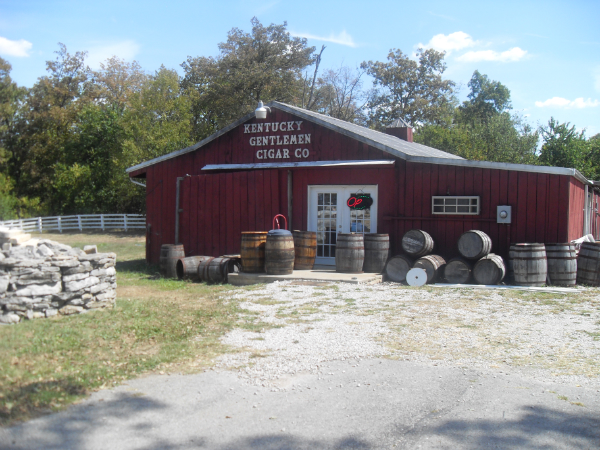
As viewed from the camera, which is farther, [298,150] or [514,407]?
[298,150]

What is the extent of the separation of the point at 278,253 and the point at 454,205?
13.1 feet

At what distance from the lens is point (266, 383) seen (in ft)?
16.6

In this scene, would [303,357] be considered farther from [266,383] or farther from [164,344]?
[164,344]

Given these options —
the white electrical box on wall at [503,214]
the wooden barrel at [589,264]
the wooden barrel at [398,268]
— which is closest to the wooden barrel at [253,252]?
the wooden barrel at [398,268]

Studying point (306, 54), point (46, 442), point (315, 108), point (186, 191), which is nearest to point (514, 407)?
point (46, 442)

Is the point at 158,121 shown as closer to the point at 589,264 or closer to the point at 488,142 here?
the point at 488,142

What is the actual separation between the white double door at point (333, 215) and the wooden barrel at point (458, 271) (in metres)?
2.32

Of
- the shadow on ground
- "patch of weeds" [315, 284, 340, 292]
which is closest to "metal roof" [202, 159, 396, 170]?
"patch of weeds" [315, 284, 340, 292]

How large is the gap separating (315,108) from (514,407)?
3628cm

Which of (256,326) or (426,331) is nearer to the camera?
(426,331)

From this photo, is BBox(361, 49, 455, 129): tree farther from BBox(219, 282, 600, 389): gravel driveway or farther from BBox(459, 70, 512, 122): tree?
BBox(219, 282, 600, 389): gravel driveway

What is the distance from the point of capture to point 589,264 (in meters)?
10.9

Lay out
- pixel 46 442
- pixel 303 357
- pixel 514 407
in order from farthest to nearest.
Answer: pixel 303 357 → pixel 514 407 → pixel 46 442

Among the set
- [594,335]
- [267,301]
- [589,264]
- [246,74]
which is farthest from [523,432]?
[246,74]
